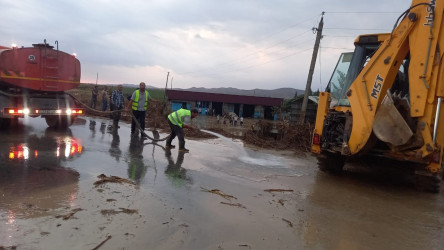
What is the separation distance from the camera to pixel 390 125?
5977mm

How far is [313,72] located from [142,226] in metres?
18.2

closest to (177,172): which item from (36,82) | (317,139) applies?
(317,139)

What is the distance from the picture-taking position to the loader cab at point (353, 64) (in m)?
7.41

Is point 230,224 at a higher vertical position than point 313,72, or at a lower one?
lower

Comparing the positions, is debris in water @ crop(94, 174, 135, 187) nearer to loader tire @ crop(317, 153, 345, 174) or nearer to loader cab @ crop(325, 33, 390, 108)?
loader tire @ crop(317, 153, 345, 174)

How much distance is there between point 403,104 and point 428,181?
1.64 m

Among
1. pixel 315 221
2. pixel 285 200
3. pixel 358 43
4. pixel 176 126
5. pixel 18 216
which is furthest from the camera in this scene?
pixel 176 126

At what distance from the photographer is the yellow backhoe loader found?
5.90 m

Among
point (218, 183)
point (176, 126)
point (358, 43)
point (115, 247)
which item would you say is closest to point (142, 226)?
point (115, 247)

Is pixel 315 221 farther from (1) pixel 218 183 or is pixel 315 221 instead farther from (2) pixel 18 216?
(2) pixel 18 216

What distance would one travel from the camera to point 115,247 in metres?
3.36

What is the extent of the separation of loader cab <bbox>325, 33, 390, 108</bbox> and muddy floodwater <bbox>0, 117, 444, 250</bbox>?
1.86 m

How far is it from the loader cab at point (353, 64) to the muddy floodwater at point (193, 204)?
1.86 m

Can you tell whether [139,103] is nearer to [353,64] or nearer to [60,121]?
[60,121]
